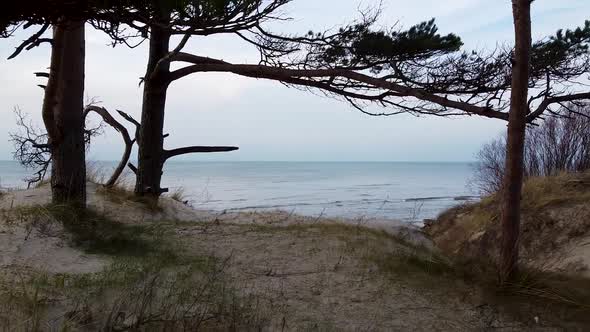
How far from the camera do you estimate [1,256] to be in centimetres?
602

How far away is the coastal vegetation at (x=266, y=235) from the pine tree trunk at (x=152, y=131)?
1.2 inches

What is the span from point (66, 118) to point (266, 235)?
355 cm

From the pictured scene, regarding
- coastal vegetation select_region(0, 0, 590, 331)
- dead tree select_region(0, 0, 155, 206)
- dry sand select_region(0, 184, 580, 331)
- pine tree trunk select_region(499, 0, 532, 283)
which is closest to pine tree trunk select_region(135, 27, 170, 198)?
coastal vegetation select_region(0, 0, 590, 331)

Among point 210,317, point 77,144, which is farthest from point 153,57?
point 210,317

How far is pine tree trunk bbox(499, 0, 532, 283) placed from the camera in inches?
233

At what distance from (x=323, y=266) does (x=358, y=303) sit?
1.14 metres

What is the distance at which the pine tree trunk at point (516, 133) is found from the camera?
5.91 m

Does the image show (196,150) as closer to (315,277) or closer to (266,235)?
(266,235)

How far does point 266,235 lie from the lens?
8.02 metres

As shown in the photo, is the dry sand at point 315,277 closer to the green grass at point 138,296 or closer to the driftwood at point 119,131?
the green grass at point 138,296

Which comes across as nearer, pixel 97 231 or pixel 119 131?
pixel 97 231

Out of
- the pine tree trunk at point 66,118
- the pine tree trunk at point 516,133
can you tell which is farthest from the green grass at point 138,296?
the pine tree trunk at point 516,133

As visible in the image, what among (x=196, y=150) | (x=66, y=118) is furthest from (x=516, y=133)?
(x=196, y=150)

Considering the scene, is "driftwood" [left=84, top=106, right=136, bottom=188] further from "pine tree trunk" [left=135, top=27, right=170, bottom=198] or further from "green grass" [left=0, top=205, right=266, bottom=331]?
"green grass" [left=0, top=205, right=266, bottom=331]
